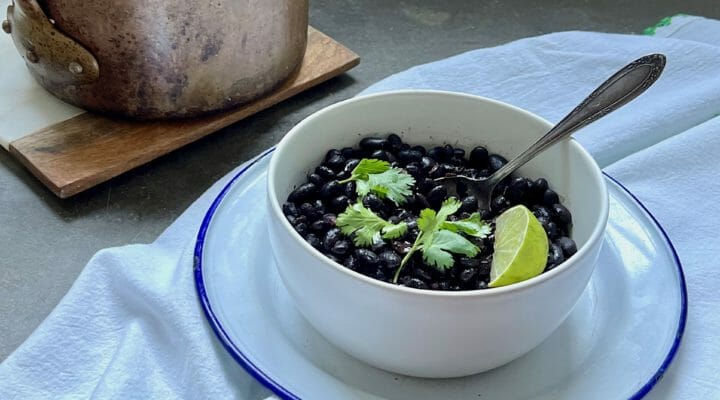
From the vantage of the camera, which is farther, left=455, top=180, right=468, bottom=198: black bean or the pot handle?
the pot handle

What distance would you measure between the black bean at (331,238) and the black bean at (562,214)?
0.15 m

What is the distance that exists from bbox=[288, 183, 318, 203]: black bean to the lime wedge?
13 centimetres

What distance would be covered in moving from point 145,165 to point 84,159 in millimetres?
54

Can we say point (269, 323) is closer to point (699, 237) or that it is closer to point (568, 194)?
point (568, 194)

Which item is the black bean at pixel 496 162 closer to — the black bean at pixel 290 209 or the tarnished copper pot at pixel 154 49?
the black bean at pixel 290 209

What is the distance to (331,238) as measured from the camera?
1.69 ft

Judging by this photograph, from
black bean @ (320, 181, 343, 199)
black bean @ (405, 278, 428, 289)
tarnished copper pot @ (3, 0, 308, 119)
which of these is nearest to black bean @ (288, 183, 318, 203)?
black bean @ (320, 181, 343, 199)

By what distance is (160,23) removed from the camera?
0.71 m

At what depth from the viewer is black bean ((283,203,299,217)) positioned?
55 cm

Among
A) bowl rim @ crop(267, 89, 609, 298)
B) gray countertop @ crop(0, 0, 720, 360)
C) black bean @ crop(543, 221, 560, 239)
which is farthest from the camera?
gray countertop @ crop(0, 0, 720, 360)

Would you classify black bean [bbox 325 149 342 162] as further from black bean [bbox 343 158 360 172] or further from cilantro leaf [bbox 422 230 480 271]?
cilantro leaf [bbox 422 230 480 271]

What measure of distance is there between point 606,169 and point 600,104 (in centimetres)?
14

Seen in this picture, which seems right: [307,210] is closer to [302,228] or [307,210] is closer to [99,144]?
[302,228]

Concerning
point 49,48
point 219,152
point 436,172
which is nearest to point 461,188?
point 436,172
